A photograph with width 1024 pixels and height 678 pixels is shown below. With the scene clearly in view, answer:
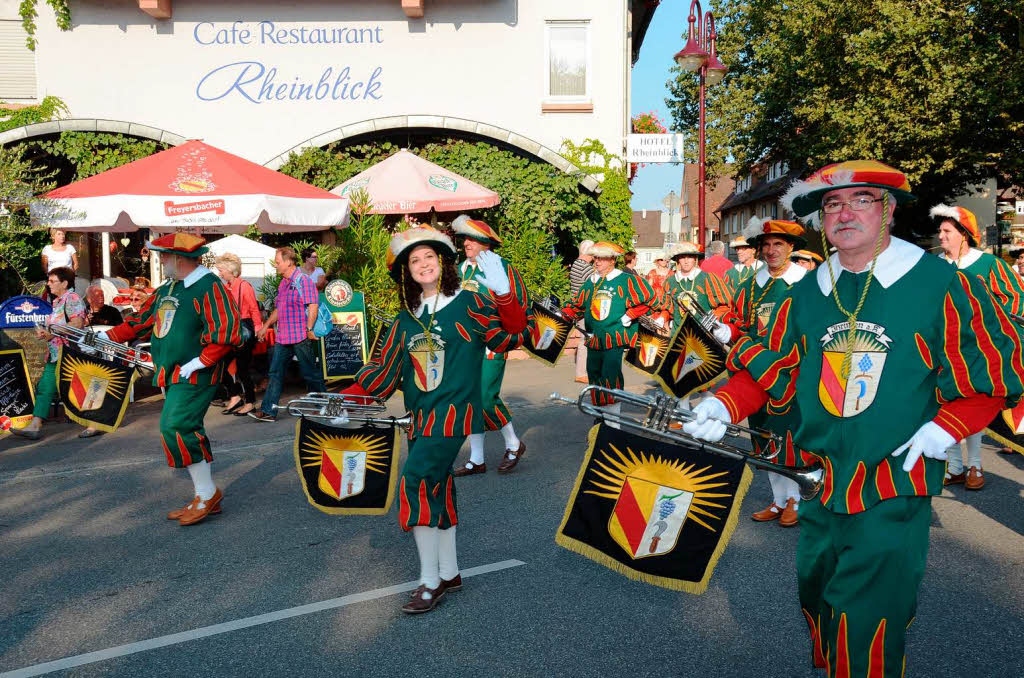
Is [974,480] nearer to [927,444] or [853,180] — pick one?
[927,444]

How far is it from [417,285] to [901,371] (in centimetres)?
259

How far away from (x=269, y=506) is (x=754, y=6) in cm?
2682

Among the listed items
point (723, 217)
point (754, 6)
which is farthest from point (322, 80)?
point (723, 217)

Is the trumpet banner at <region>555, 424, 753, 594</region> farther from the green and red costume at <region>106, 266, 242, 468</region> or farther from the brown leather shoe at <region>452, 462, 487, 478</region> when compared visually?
the brown leather shoe at <region>452, 462, 487, 478</region>

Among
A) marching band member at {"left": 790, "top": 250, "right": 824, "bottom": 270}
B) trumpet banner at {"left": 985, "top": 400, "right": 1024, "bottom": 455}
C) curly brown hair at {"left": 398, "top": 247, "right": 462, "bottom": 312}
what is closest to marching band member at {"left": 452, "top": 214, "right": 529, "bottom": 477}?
curly brown hair at {"left": 398, "top": 247, "right": 462, "bottom": 312}

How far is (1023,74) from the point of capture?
19.0 meters

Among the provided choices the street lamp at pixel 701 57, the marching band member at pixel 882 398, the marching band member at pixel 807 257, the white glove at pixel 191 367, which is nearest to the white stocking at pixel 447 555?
the marching band member at pixel 882 398

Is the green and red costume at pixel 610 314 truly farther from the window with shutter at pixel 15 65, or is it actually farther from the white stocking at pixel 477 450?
the window with shutter at pixel 15 65

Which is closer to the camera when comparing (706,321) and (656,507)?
(656,507)

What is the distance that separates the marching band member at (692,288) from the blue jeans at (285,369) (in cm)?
428

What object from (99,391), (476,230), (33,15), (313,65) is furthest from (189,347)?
(33,15)

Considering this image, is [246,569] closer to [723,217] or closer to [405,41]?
[405,41]

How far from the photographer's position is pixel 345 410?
4566 millimetres

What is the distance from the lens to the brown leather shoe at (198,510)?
589cm
